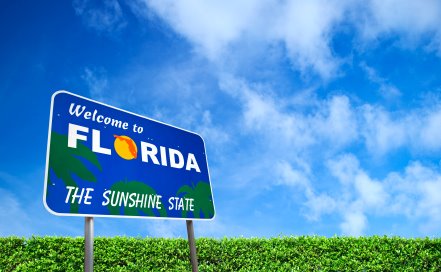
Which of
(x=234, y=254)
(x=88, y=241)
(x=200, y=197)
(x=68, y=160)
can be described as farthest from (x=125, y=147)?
(x=234, y=254)

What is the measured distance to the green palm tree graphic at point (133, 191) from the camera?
438 centimetres

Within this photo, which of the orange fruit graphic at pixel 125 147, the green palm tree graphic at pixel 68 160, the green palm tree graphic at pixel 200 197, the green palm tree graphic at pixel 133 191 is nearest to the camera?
the green palm tree graphic at pixel 68 160

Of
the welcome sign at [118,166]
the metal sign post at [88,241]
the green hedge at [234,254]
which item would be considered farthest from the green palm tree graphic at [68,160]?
the green hedge at [234,254]

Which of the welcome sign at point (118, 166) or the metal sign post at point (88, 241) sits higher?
the welcome sign at point (118, 166)

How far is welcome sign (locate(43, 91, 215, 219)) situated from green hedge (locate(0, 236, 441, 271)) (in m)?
4.50

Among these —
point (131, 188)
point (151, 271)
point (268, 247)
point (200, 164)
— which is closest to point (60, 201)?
point (131, 188)

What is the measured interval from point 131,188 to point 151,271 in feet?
18.2

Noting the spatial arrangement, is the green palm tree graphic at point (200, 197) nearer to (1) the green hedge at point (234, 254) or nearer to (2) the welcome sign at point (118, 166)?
(2) the welcome sign at point (118, 166)

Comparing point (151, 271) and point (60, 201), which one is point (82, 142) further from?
point (151, 271)

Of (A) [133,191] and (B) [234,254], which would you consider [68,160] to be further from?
(B) [234,254]

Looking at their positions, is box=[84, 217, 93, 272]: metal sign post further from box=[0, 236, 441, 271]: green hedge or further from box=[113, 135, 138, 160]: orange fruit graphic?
box=[0, 236, 441, 271]: green hedge

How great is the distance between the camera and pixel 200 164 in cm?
571

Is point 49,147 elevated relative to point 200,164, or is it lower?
lower

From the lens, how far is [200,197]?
5457 mm
